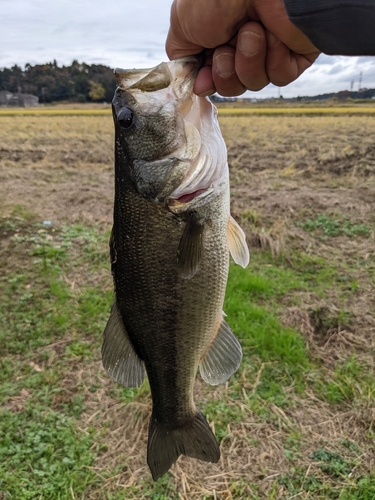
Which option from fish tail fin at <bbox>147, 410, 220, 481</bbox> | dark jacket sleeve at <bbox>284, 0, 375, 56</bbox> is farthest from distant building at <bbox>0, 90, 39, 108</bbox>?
dark jacket sleeve at <bbox>284, 0, 375, 56</bbox>

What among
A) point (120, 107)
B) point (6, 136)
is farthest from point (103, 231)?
point (6, 136)

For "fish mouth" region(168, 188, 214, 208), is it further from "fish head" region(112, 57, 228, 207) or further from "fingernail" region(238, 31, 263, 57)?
"fingernail" region(238, 31, 263, 57)

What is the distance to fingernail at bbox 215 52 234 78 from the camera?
1.69m

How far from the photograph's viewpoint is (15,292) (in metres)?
5.04

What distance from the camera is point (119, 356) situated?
6.59ft

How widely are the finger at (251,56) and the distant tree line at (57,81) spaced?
55447mm

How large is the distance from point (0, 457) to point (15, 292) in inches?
90.6

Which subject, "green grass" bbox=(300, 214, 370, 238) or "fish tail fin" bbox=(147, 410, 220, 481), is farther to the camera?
"green grass" bbox=(300, 214, 370, 238)

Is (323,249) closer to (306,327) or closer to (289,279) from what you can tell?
(289,279)

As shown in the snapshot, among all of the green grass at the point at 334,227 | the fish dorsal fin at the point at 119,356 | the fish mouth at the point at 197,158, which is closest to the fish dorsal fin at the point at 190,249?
the fish mouth at the point at 197,158

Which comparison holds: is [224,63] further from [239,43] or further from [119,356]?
[119,356]

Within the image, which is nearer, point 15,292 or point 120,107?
point 120,107

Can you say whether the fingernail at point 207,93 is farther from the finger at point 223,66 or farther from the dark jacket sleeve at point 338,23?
the dark jacket sleeve at point 338,23

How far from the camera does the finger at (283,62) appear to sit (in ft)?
5.55
